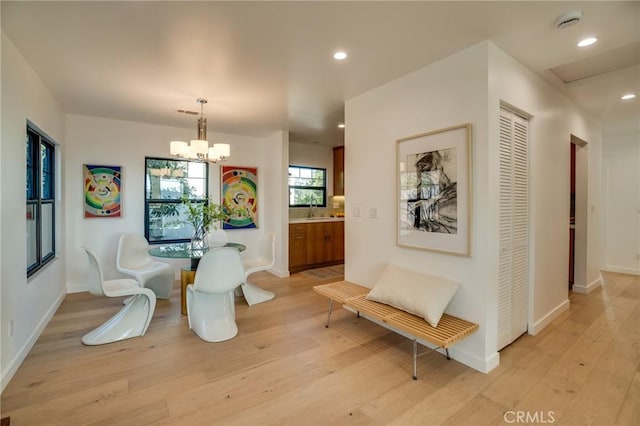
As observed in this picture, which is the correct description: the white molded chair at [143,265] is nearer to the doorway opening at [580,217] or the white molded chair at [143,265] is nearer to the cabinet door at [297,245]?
the cabinet door at [297,245]

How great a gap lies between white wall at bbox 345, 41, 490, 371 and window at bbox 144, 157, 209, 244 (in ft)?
9.32

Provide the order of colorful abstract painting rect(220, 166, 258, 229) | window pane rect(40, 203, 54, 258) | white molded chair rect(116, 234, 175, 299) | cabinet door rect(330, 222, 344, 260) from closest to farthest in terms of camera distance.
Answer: window pane rect(40, 203, 54, 258), white molded chair rect(116, 234, 175, 299), colorful abstract painting rect(220, 166, 258, 229), cabinet door rect(330, 222, 344, 260)

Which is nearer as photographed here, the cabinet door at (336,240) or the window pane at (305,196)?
the cabinet door at (336,240)

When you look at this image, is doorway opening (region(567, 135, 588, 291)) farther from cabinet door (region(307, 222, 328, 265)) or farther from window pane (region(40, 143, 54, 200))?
window pane (region(40, 143, 54, 200))

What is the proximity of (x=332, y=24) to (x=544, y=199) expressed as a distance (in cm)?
263

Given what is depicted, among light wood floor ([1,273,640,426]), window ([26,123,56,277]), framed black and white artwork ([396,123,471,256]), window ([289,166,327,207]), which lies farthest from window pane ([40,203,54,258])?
framed black and white artwork ([396,123,471,256])

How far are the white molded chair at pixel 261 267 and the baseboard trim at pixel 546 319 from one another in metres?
2.90

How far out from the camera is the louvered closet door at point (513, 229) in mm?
2508

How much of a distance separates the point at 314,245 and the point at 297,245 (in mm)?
378

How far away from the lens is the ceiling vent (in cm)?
190

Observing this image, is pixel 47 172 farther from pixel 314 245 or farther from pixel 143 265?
pixel 314 245

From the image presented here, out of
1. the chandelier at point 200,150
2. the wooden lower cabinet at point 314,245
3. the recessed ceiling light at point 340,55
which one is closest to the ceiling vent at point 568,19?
the recessed ceiling light at point 340,55

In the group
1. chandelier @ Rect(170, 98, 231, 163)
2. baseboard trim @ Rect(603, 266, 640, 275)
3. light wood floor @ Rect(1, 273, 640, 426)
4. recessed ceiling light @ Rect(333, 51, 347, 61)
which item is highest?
recessed ceiling light @ Rect(333, 51, 347, 61)

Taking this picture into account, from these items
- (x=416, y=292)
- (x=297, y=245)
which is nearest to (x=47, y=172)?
(x=297, y=245)
